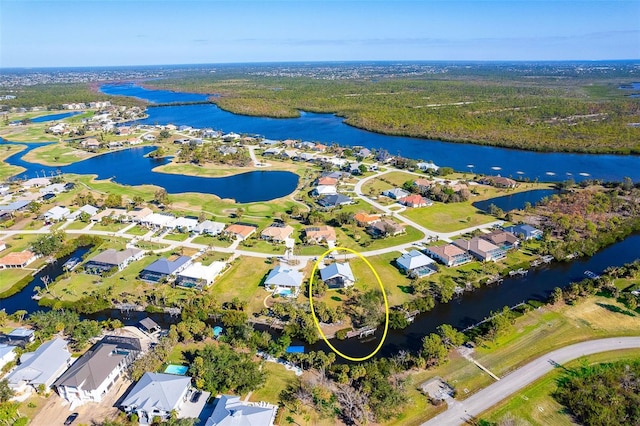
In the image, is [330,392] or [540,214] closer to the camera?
[330,392]

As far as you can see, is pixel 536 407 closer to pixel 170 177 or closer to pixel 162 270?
pixel 162 270

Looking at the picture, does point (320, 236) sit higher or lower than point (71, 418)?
higher

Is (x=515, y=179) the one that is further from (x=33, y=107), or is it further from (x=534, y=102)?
(x=33, y=107)

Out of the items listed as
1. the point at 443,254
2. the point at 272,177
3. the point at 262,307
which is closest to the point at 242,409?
the point at 262,307

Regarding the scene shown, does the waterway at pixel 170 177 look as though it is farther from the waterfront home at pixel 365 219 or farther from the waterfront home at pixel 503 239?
the waterfront home at pixel 503 239

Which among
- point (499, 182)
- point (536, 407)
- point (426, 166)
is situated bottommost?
point (536, 407)

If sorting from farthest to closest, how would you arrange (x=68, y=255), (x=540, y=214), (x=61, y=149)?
(x=61, y=149) < (x=540, y=214) < (x=68, y=255)

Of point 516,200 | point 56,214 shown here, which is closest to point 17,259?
point 56,214
